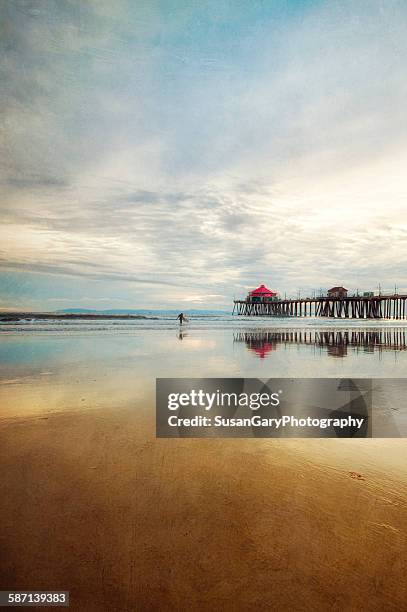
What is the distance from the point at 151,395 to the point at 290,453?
9.06ft

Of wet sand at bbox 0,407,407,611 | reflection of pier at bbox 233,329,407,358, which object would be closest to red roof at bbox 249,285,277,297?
reflection of pier at bbox 233,329,407,358

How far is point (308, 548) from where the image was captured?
2061 mm

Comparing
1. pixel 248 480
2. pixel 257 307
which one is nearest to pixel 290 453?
pixel 248 480

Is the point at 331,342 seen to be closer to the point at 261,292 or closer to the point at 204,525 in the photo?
the point at 204,525

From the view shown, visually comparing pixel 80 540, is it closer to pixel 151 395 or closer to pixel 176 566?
pixel 176 566

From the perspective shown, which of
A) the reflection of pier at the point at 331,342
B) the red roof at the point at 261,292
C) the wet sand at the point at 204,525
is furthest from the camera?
the red roof at the point at 261,292

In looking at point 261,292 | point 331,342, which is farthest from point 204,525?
point 261,292

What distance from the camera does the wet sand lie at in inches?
70.4

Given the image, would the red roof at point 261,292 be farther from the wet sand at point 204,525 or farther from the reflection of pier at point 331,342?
the wet sand at point 204,525

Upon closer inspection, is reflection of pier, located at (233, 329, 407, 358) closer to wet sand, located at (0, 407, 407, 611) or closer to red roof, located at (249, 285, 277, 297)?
wet sand, located at (0, 407, 407, 611)

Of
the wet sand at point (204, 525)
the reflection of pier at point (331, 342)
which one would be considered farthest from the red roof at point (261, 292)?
the wet sand at point (204, 525)

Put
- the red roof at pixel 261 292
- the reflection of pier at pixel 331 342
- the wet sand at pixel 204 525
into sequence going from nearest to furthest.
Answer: the wet sand at pixel 204 525
the reflection of pier at pixel 331 342
the red roof at pixel 261 292

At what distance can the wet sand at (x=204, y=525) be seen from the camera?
5.87 ft

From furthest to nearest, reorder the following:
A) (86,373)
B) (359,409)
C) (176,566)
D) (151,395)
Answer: (86,373)
(151,395)
(359,409)
(176,566)
